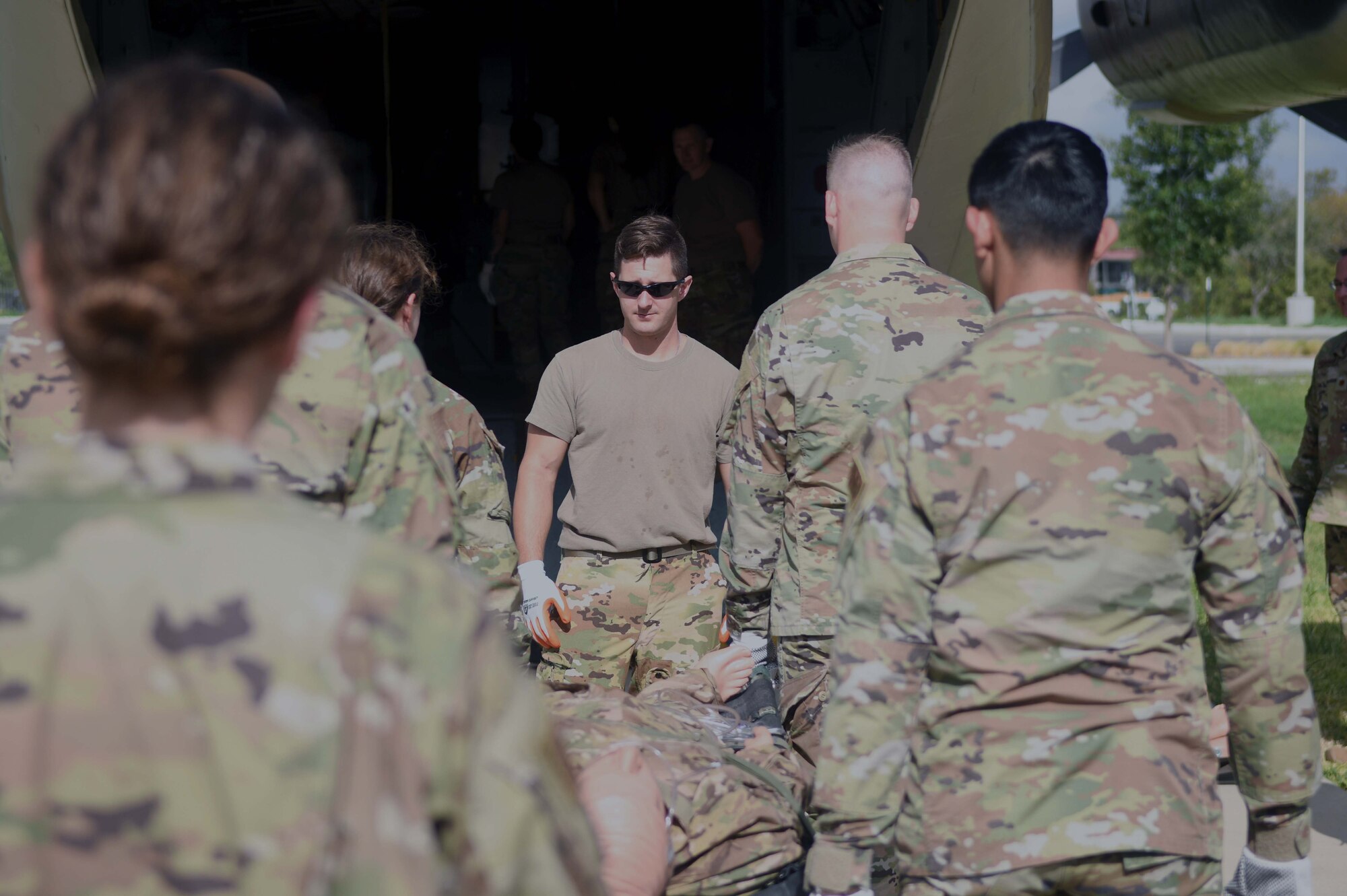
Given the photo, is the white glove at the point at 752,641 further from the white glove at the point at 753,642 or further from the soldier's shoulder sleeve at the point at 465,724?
the soldier's shoulder sleeve at the point at 465,724

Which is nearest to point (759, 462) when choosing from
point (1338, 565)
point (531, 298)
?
point (1338, 565)

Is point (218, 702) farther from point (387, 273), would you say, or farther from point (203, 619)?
point (387, 273)

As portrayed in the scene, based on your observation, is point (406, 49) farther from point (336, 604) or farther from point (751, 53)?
point (336, 604)

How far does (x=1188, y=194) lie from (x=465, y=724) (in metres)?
30.7

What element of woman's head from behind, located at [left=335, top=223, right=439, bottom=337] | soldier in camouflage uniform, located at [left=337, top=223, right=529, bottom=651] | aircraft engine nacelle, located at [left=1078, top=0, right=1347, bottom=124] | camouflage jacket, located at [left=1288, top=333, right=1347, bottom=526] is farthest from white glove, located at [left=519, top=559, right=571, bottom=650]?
aircraft engine nacelle, located at [left=1078, top=0, right=1347, bottom=124]

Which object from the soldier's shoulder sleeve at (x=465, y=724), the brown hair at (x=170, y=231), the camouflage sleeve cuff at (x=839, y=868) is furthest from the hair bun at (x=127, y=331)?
the camouflage sleeve cuff at (x=839, y=868)

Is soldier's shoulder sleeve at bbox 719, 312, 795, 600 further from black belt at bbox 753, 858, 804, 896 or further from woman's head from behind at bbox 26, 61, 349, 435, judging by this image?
woman's head from behind at bbox 26, 61, 349, 435

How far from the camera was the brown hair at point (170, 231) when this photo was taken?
81 centimetres

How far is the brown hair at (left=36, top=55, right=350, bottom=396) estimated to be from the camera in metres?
0.81

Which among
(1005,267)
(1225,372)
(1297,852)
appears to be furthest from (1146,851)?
(1225,372)

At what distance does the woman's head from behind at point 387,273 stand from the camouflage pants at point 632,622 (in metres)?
1.43

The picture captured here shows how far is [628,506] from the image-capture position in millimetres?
4008

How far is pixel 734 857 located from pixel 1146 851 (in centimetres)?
99

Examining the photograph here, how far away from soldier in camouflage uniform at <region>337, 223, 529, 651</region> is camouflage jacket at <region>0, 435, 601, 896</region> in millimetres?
1887
